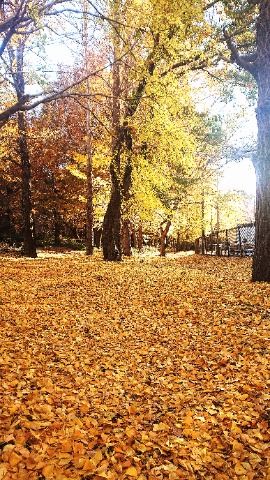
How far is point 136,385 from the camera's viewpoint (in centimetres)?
426

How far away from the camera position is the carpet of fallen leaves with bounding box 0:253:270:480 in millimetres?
2875

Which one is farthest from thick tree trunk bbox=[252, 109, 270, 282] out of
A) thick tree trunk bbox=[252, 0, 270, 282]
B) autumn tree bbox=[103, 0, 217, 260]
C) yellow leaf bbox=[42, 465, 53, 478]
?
yellow leaf bbox=[42, 465, 53, 478]

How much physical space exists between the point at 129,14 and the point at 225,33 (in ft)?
8.65

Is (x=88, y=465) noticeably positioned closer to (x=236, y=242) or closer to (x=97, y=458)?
(x=97, y=458)

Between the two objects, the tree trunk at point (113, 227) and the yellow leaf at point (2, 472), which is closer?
the yellow leaf at point (2, 472)

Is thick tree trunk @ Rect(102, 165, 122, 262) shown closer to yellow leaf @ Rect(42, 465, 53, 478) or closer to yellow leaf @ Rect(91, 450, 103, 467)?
yellow leaf @ Rect(91, 450, 103, 467)

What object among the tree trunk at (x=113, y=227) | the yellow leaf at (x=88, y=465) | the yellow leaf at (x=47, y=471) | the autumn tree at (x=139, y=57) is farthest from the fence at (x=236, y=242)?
the yellow leaf at (x=47, y=471)

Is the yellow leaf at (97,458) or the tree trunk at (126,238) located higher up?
the tree trunk at (126,238)

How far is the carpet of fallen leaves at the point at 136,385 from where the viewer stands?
2.88 meters

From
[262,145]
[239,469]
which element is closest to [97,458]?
[239,469]

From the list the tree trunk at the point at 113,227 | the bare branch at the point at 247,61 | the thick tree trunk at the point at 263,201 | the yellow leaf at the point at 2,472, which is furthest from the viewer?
the tree trunk at the point at 113,227

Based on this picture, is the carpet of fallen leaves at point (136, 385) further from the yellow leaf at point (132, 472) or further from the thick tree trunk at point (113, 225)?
the thick tree trunk at point (113, 225)

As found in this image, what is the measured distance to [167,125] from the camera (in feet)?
38.7

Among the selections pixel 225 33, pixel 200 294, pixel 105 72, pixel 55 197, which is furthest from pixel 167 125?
pixel 55 197
